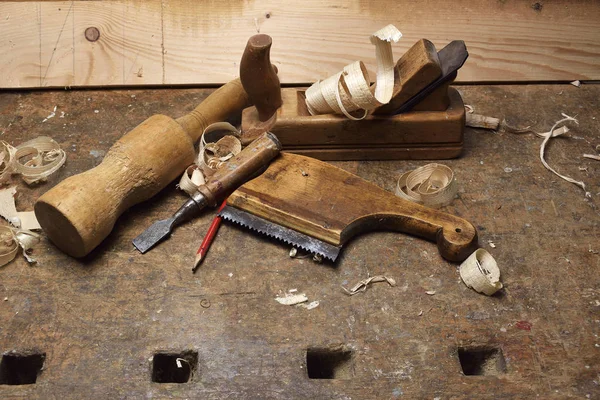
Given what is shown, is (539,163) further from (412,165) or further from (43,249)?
(43,249)

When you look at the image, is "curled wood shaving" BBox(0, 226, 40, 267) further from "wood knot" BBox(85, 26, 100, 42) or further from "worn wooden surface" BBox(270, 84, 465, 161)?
"wood knot" BBox(85, 26, 100, 42)

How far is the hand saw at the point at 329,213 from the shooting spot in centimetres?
171

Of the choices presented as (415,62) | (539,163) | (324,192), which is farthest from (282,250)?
(539,163)

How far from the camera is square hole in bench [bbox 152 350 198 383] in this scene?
5.01 feet

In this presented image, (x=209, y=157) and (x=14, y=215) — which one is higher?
(x=209, y=157)

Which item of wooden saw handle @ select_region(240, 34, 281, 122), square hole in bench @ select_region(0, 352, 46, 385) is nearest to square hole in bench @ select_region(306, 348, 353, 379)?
square hole in bench @ select_region(0, 352, 46, 385)

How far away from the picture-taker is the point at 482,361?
5.19 feet

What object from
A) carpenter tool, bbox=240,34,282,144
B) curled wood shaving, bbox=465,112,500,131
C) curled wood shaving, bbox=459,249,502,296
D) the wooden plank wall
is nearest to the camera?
curled wood shaving, bbox=459,249,502,296

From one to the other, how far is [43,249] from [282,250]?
0.68m

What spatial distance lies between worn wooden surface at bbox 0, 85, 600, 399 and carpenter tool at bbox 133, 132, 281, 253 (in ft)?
0.13

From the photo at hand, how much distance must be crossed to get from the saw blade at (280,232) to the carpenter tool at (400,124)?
329mm

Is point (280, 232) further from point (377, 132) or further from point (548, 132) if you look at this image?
point (548, 132)

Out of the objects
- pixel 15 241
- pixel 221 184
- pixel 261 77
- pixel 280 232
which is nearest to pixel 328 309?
pixel 280 232

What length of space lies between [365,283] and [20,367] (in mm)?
913
